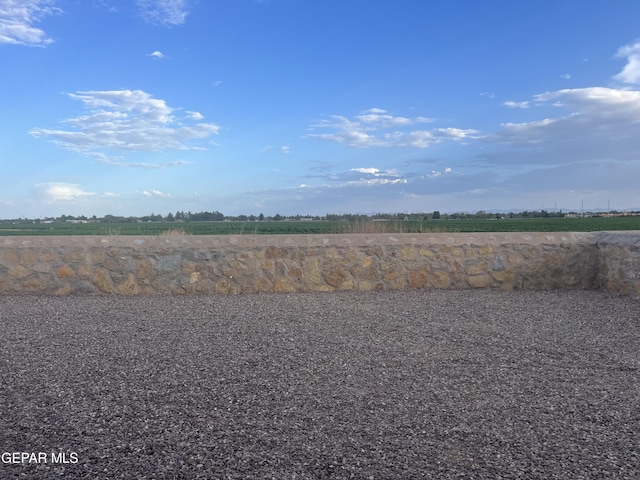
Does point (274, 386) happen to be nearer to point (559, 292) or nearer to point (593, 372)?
point (593, 372)

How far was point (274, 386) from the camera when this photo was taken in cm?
363

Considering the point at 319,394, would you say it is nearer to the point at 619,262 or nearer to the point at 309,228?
the point at 619,262

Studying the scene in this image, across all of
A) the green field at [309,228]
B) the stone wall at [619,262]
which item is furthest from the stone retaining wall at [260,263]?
the green field at [309,228]

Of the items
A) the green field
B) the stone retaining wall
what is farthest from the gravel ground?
the green field

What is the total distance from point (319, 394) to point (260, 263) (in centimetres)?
430

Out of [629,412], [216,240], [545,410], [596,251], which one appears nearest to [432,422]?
[545,410]

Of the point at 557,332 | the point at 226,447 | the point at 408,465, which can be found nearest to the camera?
the point at 408,465

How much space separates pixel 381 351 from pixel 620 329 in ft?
9.55

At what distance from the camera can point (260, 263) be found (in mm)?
7645

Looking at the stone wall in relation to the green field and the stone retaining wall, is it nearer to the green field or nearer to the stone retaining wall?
the stone retaining wall

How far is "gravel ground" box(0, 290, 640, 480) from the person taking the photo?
2.61 metres

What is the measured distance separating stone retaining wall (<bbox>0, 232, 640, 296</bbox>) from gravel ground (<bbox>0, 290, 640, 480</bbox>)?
1327 mm

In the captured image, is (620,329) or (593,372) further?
(620,329)

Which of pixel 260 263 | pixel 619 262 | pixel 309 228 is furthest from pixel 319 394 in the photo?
pixel 309 228
